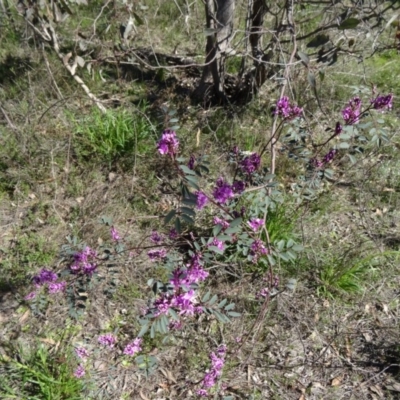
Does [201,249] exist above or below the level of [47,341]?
above

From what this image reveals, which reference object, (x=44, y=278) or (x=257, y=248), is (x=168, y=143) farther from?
(x=44, y=278)

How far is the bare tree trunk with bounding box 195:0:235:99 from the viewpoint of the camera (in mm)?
3049

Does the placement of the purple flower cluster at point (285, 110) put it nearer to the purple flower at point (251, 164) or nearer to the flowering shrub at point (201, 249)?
the flowering shrub at point (201, 249)

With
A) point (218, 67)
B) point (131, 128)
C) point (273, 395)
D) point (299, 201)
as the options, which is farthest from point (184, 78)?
point (273, 395)

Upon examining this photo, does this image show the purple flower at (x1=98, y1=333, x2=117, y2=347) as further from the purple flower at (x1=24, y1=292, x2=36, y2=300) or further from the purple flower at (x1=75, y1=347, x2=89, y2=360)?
the purple flower at (x1=24, y1=292, x2=36, y2=300)

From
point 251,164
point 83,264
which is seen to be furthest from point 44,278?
point 251,164

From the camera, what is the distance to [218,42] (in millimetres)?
3061

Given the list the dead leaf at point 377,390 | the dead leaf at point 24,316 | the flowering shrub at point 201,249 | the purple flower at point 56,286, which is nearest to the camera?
the flowering shrub at point 201,249

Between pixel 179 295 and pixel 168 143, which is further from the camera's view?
pixel 179 295

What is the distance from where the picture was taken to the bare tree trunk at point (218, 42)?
10.0 feet

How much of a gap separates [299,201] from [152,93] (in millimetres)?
1776

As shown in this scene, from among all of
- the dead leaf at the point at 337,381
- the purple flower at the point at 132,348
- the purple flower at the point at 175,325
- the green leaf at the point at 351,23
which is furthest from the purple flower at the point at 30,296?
the green leaf at the point at 351,23

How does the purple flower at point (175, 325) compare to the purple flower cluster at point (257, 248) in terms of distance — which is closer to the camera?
the purple flower cluster at point (257, 248)

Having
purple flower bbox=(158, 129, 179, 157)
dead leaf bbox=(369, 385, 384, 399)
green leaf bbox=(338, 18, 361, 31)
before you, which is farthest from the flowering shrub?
dead leaf bbox=(369, 385, 384, 399)
